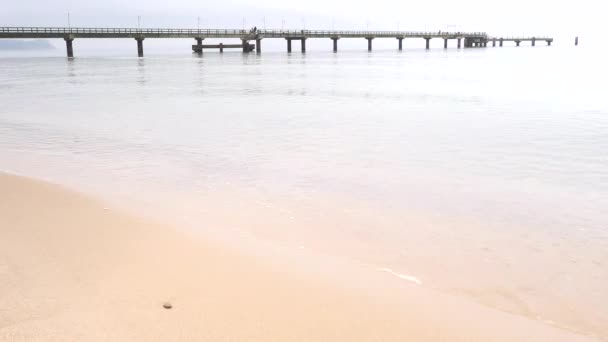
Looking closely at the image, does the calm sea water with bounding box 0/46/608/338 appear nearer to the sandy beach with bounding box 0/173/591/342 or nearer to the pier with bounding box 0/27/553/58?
the sandy beach with bounding box 0/173/591/342

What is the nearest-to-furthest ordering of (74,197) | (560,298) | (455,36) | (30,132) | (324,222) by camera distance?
(560,298)
(324,222)
(74,197)
(30,132)
(455,36)

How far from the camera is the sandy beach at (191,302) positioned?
124 inches

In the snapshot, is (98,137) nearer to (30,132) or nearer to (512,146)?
(30,132)

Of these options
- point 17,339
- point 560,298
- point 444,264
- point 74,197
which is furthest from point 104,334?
point 74,197

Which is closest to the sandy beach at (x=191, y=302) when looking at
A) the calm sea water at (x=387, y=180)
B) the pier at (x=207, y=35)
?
the calm sea water at (x=387, y=180)

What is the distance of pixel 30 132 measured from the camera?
12562 mm

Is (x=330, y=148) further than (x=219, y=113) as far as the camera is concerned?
No

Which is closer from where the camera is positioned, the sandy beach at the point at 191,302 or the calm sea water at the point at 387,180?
the sandy beach at the point at 191,302

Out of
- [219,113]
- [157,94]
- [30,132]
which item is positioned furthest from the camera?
[157,94]

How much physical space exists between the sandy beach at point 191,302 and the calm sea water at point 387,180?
55cm

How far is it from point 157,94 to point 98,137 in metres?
11.4

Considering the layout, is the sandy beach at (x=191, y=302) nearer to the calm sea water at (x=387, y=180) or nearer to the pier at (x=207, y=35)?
the calm sea water at (x=387, y=180)

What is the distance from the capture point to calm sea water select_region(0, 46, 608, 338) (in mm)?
4613

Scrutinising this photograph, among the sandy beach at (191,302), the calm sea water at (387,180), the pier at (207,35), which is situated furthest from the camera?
the pier at (207,35)
